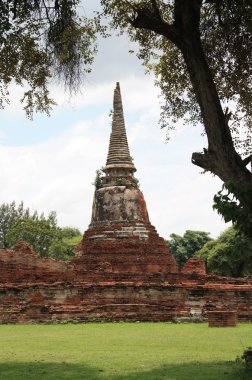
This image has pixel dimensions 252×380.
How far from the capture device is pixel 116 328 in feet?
46.1


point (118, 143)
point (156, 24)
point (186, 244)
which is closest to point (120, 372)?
point (156, 24)

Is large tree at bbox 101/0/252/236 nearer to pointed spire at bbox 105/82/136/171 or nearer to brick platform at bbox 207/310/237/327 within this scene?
brick platform at bbox 207/310/237/327

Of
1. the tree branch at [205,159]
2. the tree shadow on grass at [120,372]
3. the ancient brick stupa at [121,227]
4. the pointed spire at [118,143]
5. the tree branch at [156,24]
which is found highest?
the pointed spire at [118,143]

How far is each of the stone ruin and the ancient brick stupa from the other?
0.14 feet

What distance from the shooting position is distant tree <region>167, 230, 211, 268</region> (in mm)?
53688

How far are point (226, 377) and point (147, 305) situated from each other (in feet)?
32.5

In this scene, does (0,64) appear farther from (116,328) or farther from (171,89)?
(116,328)

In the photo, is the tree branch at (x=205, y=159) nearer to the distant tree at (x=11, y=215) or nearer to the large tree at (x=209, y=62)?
the large tree at (x=209, y=62)

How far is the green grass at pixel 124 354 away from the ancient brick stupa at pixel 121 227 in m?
10.9

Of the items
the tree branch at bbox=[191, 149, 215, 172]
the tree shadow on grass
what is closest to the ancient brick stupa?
the tree shadow on grass

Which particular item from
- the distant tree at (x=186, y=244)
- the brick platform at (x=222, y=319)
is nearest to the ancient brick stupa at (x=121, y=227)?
the brick platform at (x=222, y=319)

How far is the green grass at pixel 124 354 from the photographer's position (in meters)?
7.25

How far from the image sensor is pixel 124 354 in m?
8.92

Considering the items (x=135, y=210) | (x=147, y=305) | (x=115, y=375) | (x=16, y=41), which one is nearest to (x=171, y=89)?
(x=16, y=41)
